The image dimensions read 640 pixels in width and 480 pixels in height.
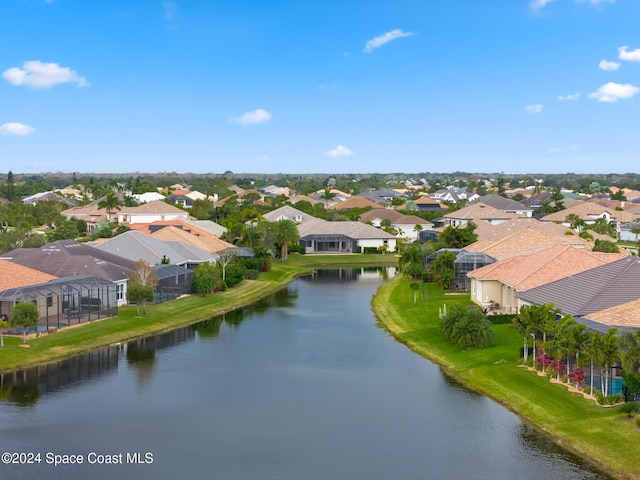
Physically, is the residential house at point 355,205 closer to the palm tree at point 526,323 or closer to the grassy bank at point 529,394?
the grassy bank at point 529,394

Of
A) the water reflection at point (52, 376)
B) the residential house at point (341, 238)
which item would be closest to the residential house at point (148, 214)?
the residential house at point (341, 238)

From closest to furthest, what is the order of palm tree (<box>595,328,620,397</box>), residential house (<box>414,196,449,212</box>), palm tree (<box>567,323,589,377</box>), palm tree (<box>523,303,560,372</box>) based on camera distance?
palm tree (<box>595,328,620,397</box>)
palm tree (<box>567,323,589,377</box>)
palm tree (<box>523,303,560,372</box>)
residential house (<box>414,196,449,212</box>)

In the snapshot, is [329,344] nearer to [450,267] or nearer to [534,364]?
[534,364]

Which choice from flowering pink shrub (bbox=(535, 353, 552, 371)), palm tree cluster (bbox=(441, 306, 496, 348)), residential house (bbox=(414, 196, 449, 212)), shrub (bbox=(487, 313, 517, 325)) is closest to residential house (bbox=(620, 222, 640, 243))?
residential house (bbox=(414, 196, 449, 212))

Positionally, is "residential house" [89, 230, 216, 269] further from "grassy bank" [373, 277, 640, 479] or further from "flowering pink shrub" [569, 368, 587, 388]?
"flowering pink shrub" [569, 368, 587, 388]

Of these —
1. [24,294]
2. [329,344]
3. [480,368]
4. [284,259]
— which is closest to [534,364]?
[480,368]

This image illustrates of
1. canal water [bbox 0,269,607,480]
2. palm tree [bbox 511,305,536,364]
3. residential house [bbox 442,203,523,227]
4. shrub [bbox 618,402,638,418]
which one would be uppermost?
residential house [bbox 442,203,523,227]

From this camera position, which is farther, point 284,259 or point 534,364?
point 284,259
